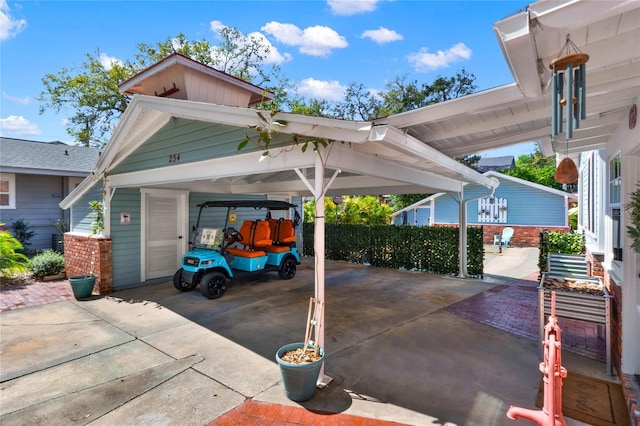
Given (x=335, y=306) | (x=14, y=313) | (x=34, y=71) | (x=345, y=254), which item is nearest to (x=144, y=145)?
(x=14, y=313)

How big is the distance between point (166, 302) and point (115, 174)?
283 centimetres

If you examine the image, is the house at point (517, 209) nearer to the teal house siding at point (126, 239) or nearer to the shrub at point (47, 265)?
the teal house siding at point (126, 239)

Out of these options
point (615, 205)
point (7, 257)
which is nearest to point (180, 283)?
point (7, 257)

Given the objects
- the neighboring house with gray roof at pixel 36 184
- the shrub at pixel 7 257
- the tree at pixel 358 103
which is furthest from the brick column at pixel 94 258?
the tree at pixel 358 103

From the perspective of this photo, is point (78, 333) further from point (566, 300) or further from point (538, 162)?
point (538, 162)

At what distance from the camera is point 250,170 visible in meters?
4.17

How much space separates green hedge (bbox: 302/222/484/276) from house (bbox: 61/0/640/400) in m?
1.89

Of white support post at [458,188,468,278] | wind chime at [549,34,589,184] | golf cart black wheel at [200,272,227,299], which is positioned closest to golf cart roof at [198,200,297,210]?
golf cart black wheel at [200,272,227,299]

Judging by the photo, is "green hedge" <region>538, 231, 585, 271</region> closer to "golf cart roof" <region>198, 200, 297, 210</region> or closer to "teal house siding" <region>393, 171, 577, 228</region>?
"golf cart roof" <region>198, 200, 297, 210</region>

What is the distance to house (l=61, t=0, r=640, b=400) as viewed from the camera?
1840mm

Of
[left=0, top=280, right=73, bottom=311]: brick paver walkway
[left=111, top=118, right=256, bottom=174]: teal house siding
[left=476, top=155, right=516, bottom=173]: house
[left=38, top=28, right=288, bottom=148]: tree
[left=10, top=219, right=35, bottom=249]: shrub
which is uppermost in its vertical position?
[left=38, top=28, right=288, bottom=148]: tree

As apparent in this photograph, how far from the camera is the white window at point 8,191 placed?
31.5 ft

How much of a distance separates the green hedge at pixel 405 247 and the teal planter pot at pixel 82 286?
6.72 m

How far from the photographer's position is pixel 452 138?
4.37 m
